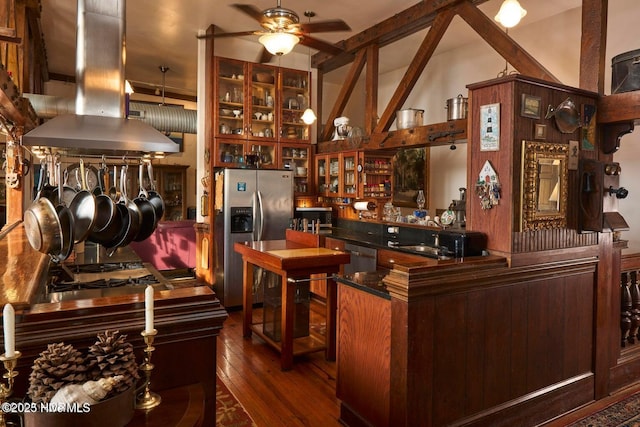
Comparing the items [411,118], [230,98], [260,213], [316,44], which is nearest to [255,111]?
[230,98]

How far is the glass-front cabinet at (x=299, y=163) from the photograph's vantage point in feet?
19.7

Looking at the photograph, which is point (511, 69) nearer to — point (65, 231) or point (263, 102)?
point (263, 102)

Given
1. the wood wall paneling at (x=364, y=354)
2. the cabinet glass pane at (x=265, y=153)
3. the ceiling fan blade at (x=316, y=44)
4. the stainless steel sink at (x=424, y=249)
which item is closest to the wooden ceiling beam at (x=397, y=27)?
the ceiling fan blade at (x=316, y=44)

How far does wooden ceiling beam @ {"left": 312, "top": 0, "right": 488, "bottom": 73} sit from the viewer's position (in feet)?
14.6

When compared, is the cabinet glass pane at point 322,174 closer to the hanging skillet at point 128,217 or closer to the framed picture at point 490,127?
the framed picture at point 490,127

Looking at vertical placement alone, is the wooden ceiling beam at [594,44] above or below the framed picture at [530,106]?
above

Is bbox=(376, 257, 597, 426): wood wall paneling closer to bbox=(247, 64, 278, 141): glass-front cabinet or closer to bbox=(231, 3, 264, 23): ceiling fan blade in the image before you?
bbox=(231, 3, 264, 23): ceiling fan blade

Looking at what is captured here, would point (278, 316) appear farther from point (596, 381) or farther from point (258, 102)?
point (258, 102)

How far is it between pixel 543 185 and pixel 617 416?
1585 mm

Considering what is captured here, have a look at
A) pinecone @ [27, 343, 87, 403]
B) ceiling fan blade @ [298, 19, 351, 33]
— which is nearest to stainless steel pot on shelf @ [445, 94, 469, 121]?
ceiling fan blade @ [298, 19, 351, 33]

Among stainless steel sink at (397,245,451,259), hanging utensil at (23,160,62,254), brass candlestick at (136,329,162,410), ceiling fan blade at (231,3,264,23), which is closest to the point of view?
brass candlestick at (136,329,162,410)

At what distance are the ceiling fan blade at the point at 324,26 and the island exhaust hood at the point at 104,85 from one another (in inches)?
69.6

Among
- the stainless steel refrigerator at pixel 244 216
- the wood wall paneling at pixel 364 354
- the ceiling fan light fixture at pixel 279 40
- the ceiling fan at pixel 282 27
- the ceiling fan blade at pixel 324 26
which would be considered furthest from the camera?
the stainless steel refrigerator at pixel 244 216

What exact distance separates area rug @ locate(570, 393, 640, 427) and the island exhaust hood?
296 centimetres
